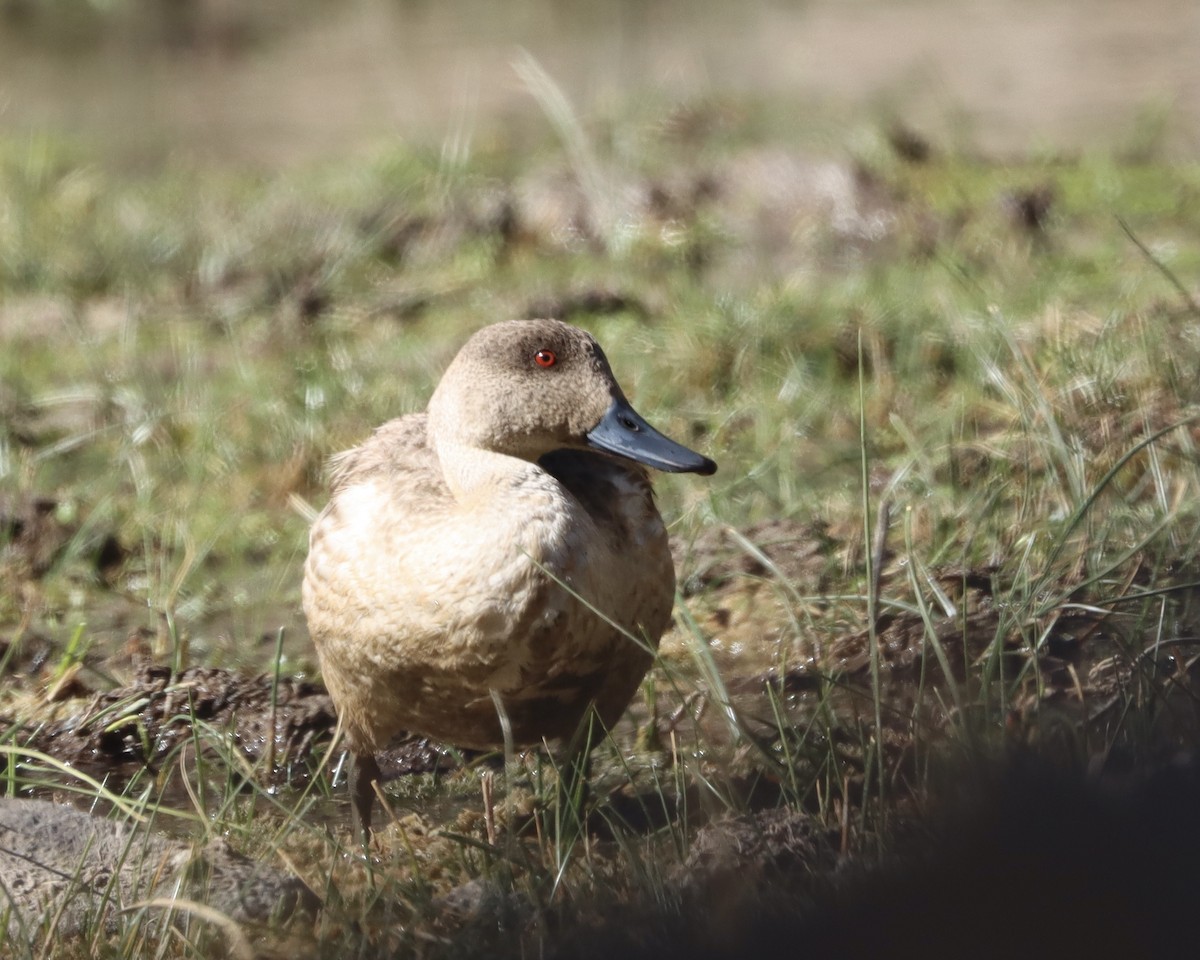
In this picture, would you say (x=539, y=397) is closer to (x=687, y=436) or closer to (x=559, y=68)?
(x=687, y=436)

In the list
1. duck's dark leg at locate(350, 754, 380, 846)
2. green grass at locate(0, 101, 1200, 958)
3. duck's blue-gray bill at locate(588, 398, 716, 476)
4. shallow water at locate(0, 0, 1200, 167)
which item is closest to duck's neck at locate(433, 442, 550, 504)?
duck's blue-gray bill at locate(588, 398, 716, 476)

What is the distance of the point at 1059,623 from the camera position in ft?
10.4

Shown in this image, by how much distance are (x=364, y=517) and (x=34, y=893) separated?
2.86 ft

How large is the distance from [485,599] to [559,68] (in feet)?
25.8

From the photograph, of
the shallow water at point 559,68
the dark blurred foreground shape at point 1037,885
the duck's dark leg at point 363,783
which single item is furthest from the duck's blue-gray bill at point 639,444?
the shallow water at point 559,68

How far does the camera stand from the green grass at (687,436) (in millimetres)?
2838

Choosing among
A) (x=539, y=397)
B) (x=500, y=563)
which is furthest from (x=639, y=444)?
(x=500, y=563)

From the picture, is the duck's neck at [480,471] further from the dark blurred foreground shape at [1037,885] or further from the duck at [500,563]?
the dark blurred foreground shape at [1037,885]

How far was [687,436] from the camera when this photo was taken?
200 inches

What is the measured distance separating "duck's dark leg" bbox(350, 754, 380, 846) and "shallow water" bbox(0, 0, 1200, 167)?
15.5 feet

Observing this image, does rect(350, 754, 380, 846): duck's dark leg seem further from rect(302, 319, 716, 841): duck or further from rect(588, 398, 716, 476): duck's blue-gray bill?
rect(588, 398, 716, 476): duck's blue-gray bill

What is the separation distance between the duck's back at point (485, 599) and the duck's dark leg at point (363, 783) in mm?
58

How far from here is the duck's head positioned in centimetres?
320

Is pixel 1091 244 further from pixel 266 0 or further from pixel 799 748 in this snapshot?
pixel 266 0
